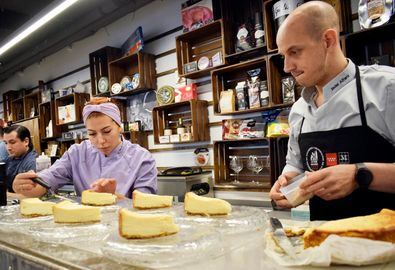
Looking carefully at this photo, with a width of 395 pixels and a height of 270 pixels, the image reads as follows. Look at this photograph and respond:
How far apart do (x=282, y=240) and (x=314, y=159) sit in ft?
2.61

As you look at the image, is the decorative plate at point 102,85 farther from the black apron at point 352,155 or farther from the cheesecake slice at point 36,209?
the black apron at point 352,155

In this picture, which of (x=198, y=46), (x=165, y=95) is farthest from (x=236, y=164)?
(x=198, y=46)

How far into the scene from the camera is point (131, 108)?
505 centimetres

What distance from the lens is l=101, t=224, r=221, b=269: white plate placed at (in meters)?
0.77

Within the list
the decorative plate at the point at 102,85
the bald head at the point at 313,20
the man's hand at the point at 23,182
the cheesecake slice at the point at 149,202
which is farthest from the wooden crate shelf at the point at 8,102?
the bald head at the point at 313,20

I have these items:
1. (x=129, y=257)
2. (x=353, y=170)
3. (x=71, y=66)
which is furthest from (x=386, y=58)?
(x=71, y=66)

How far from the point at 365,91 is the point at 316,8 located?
0.42 metres

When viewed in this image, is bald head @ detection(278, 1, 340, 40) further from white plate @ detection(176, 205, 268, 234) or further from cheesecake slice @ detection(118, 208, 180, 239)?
cheesecake slice @ detection(118, 208, 180, 239)

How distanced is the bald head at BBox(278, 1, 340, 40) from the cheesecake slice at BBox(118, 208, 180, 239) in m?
1.01

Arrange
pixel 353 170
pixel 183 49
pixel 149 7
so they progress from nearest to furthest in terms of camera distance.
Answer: pixel 353 170
pixel 183 49
pixel 149 7

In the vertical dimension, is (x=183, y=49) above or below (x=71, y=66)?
below

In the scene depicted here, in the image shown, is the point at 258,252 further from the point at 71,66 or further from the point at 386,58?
the point at 71,66

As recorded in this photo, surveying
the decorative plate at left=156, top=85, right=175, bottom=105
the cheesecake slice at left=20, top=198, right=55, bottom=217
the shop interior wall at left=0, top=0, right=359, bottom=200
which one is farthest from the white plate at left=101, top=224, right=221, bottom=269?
the decorative plate at left=156, top=85, right=175, bottom=105

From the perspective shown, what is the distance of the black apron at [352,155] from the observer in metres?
1.37
